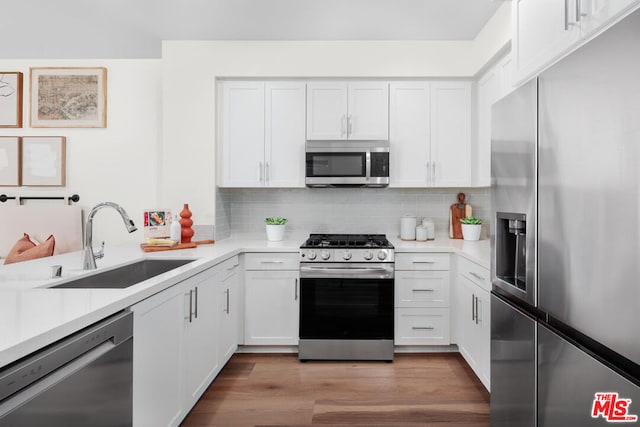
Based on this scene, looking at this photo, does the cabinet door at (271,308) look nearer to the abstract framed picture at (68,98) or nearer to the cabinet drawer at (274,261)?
the cabinet drawer at (274,261)

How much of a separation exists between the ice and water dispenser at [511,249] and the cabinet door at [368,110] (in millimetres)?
1921

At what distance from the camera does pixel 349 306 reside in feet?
10.3

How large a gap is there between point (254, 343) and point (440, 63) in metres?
2.88

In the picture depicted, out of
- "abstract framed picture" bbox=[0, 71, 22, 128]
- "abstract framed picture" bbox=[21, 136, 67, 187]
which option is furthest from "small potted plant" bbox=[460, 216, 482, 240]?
"abstract framed picture" bbox=[0, 71, 22, 128]

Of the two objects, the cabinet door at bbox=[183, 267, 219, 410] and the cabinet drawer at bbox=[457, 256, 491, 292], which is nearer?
the cabinet door at bbox=[183, 267, 219, 410]

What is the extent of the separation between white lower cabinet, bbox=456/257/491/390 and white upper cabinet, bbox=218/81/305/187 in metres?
1.60

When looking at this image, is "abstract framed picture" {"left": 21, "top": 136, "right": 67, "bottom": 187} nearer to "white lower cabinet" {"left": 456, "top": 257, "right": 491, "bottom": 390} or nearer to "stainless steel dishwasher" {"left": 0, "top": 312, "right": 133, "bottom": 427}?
"stainless steel dishwasher" {"left": 0, "top": 312, "right": 133, "bottom": 427}

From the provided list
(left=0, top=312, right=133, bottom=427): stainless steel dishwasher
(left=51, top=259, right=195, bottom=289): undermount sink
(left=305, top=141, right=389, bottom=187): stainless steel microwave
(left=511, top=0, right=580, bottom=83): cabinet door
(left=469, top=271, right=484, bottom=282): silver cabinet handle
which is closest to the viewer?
(left=0, top=312, right=133, bottom=427): stainless steel dishwasher

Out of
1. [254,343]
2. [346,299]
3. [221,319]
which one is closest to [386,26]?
[346,299]

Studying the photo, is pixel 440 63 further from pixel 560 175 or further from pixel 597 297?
pixel 597 297

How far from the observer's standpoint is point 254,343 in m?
3.27

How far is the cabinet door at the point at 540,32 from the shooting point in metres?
1.40

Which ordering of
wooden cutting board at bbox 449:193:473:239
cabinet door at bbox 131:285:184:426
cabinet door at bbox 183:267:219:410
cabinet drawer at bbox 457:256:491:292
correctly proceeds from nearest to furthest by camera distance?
cabinet door at bbox 131:285:184:426 < cabinet door at bbox 183:267:219:410 < cabinet drawer at bbox 457:256:491:292 < wooden cutting board at bbox 449:193:473:239

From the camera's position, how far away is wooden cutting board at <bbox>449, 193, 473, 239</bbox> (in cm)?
377
